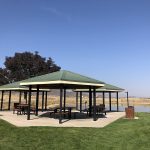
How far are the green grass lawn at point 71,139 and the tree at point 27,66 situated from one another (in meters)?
38.0

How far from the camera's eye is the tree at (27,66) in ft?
166

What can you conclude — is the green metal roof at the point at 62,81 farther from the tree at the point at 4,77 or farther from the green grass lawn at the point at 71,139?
the tree at the point at 4,77

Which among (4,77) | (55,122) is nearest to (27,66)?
(4,77)

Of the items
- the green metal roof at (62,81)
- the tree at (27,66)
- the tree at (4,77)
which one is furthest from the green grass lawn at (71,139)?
the tree at (4,77)

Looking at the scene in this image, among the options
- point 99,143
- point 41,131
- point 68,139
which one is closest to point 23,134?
point 41,131

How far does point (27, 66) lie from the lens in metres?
51.5

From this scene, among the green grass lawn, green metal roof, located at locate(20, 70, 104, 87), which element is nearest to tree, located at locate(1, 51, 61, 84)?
green metal roof, located at locate(20, 70, 104, 87)

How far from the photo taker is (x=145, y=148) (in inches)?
381

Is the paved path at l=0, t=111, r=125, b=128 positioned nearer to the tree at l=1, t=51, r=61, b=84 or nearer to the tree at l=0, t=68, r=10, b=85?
the tree at l=1, t=51, r=61, b=84

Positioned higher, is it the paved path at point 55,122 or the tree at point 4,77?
the tree at point 4,77

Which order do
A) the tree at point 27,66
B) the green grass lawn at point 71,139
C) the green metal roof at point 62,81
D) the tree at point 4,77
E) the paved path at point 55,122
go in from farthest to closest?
the tree at point 4,77
the tree at point 27,66
the green metal roof at point 62,81
the paved path at point 55,122
the green grass lawn at point 71,139

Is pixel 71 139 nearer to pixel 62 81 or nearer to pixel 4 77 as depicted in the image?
pixel 62 81

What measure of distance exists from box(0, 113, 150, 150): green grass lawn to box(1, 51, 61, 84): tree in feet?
125

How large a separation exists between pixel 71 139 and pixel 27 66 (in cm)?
4219
